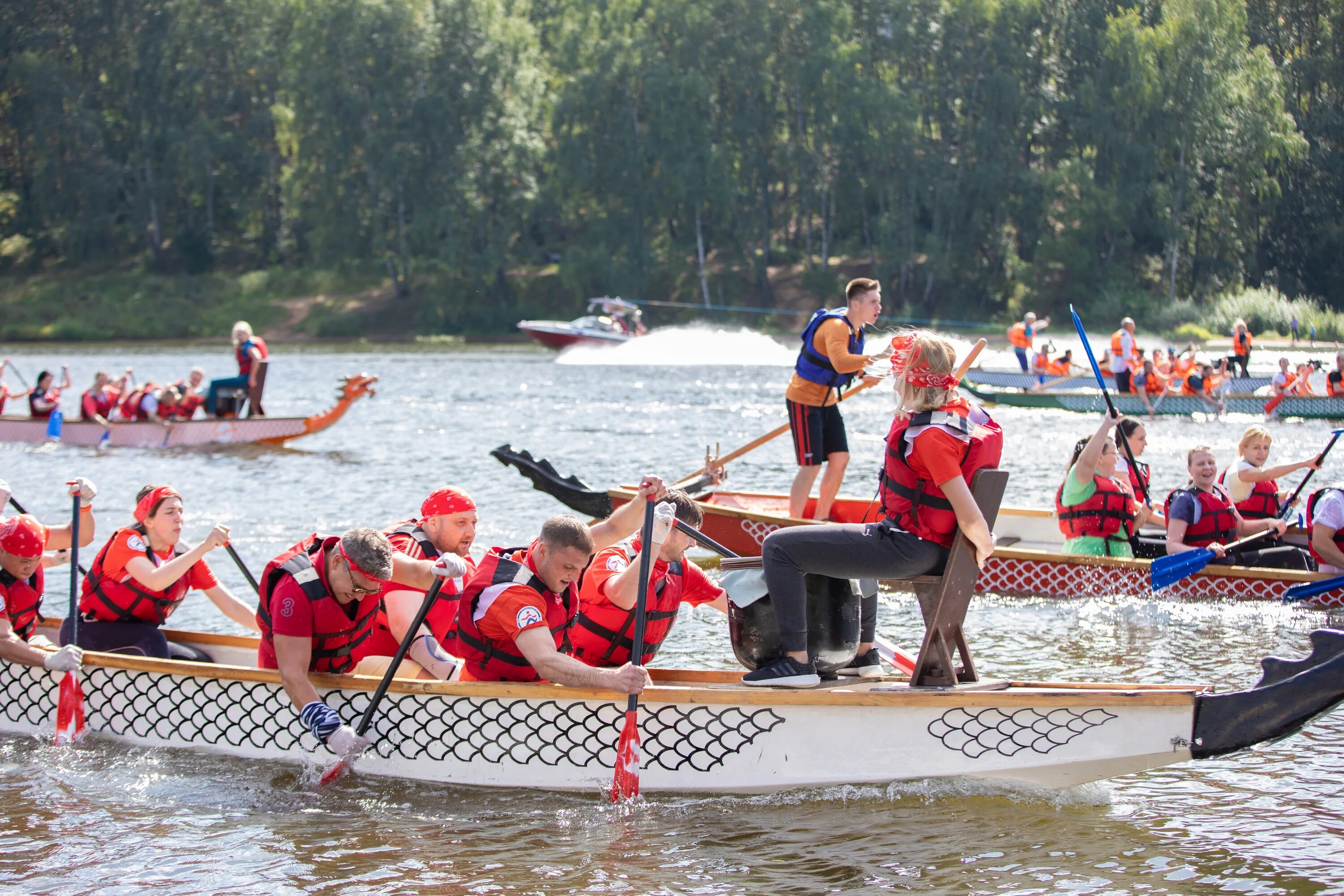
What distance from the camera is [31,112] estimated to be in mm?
55812

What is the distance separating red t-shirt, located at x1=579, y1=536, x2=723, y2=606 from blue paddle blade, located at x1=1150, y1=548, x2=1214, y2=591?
391 centimetres

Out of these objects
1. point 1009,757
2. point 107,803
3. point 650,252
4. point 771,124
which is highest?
point 771,124

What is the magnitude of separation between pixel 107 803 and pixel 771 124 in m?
45.8

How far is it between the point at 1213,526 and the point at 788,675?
4779 mm

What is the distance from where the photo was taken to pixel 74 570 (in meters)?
7.44

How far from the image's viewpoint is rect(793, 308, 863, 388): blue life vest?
31.4ft

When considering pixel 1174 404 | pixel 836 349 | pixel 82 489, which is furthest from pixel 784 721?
pixel 1174 404

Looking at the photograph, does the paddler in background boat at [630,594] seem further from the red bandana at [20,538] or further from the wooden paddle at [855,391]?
the red bandana at [20,538]

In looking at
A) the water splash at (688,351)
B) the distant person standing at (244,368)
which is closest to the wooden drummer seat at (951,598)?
the distant person standing at (244,368)

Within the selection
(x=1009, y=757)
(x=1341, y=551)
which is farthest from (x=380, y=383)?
(x=1009, y=757)

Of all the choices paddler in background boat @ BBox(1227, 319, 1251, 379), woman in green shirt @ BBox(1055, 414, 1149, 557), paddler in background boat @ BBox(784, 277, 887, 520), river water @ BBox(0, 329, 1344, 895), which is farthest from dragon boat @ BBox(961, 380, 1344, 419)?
river water @ BBox(0, 329, 1344, 895)

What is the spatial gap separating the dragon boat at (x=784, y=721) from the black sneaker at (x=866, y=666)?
0.11m

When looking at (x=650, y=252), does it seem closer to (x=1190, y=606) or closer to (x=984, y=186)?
(x=984, y=186)

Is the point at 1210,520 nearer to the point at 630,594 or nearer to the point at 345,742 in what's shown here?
the point at 630,594
